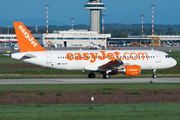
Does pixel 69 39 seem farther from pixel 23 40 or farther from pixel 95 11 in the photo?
pixel 23 40

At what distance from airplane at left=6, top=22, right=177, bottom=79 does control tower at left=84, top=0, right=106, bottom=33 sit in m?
147

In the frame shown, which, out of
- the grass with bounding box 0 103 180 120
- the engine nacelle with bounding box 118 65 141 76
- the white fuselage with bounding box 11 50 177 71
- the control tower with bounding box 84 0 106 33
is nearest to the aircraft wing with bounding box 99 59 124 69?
the white fuselage with bounding box 11 50 177 71

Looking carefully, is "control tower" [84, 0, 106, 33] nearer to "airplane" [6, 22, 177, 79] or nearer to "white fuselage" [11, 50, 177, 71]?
"white fuselage" [11, 50, 177, 71]

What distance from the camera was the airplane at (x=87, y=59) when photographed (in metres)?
39.1

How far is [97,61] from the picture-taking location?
40.4 meters

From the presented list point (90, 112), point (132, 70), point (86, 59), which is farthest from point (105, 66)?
point (90, 112)

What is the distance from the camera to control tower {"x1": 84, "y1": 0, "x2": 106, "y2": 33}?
609 ft

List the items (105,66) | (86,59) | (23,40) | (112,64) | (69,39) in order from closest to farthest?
(112,64) → (23,40) → (105,66) → (86,59) → (69,39)

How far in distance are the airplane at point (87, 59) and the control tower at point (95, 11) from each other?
14721 cm

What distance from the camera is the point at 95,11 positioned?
187m

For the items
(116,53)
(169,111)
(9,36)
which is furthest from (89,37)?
(169,111)

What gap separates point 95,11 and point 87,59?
149478 mm

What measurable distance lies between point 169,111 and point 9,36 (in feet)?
518

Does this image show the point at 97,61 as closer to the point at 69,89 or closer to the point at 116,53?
the point at 116,53
